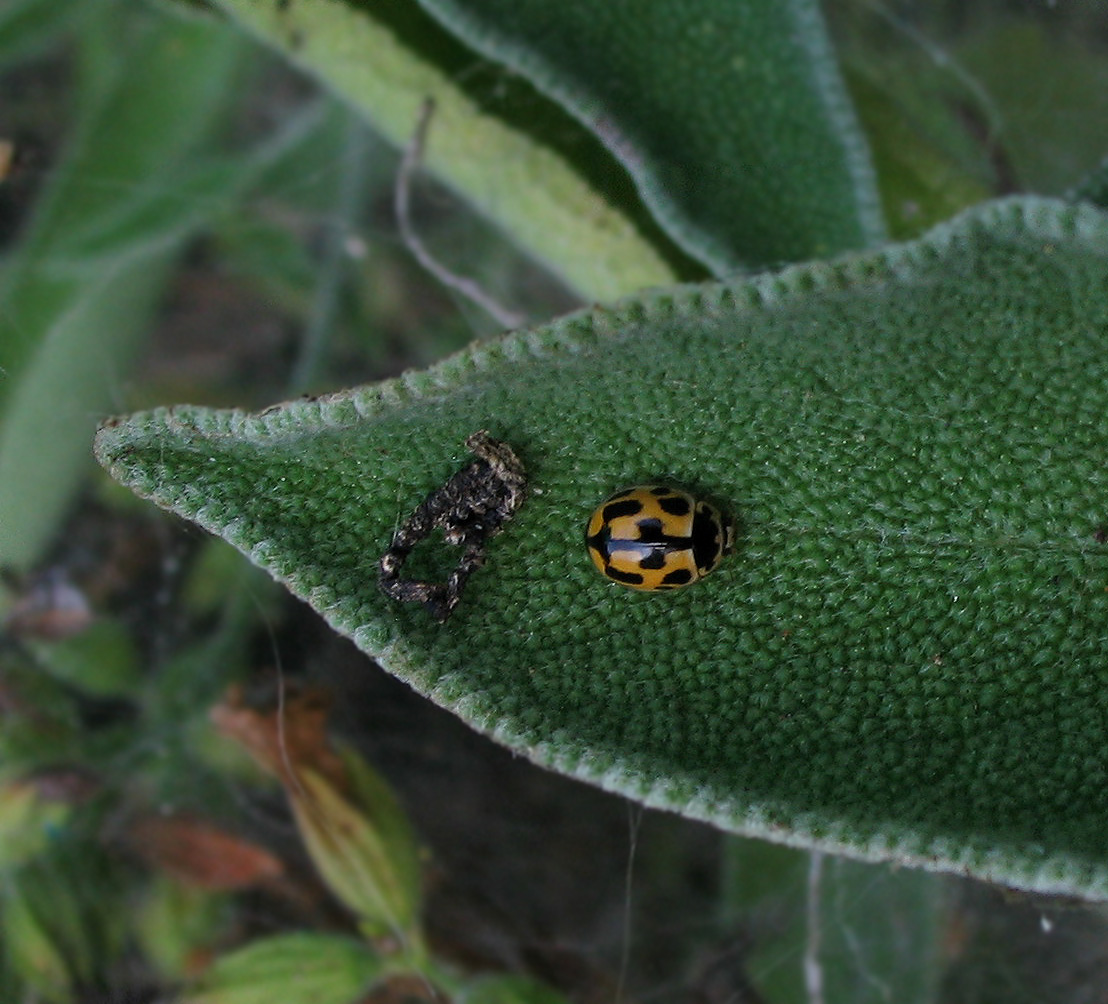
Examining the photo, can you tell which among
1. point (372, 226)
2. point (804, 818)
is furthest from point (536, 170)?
point (804, 818)

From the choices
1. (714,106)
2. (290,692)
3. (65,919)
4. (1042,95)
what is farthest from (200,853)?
(1042,95)

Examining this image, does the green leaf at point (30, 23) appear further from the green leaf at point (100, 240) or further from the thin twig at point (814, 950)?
the thin twig at point (814, 950)

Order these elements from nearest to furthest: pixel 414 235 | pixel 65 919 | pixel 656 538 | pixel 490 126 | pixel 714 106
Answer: pixel 656 538 < pixel 714 106 < pixel 490 126 < pixel 65 919 < pixel 414 235

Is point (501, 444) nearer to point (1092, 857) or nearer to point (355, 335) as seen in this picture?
point (1092, 857)

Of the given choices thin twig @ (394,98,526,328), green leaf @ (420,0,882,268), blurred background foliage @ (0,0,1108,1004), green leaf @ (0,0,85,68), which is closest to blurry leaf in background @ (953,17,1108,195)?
blurred background foliage @ (0,0,1108,1004)

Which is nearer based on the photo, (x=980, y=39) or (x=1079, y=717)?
(x=1079, y=717)

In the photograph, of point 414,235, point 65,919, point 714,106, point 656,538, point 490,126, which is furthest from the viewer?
point 414,235

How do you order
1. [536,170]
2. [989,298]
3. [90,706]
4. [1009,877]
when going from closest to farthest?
[1009,877]
[989,298]
[536,170]
[90,706]

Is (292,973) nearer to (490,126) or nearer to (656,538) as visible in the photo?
(656,538)
